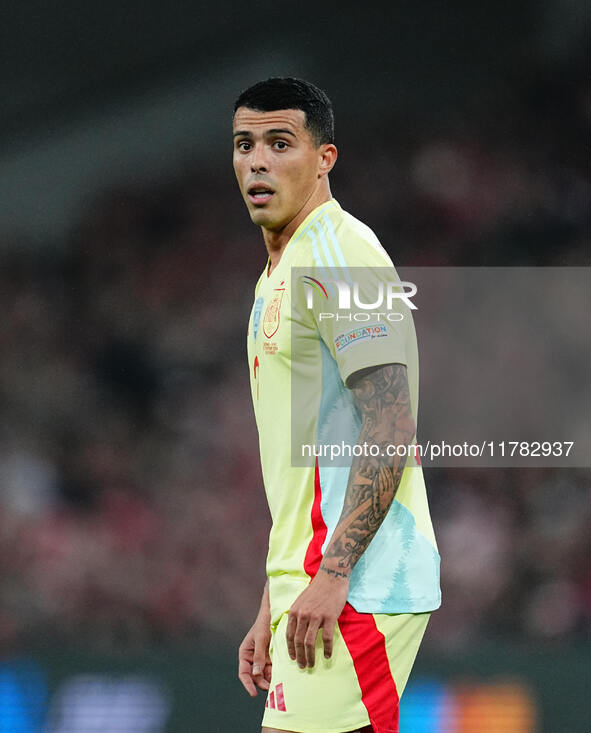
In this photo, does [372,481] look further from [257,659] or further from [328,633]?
[257,659]

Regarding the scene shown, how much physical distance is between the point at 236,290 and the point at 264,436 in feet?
14.3

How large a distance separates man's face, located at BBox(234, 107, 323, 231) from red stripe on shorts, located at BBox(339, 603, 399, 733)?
35.8 inches

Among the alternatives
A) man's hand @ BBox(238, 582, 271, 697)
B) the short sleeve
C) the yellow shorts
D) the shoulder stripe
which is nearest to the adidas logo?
the yellow shorts

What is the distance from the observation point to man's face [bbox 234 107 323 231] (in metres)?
2.67

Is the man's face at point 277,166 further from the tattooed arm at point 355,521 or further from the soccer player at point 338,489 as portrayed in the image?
the tattooed arm at point 355,521

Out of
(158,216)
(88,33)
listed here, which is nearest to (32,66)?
(88,33)

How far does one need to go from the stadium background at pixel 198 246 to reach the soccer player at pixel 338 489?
3.68 meters

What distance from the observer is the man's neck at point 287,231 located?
8.85 feet

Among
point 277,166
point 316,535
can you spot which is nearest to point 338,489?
point 316,535

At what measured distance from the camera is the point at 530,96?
6.89 meters

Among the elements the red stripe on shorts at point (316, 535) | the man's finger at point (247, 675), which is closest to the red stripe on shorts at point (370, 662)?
the red stripe on shorts at point (316, 535)

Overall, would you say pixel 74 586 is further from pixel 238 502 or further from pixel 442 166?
pixel 442 166

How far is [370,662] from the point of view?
2.36m

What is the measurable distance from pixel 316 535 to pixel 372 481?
21 cm
